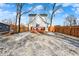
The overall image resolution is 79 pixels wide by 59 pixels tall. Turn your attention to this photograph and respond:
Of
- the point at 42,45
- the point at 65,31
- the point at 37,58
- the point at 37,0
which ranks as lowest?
the point at 37,58

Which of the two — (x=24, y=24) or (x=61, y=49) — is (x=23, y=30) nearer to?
(x=24, y=24)

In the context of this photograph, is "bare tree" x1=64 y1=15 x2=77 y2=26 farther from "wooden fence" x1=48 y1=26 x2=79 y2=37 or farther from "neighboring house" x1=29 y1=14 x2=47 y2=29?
"neighboring house" x1=29 y1=14 x2=47 y2=29

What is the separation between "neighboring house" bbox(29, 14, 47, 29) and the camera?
2.31 m

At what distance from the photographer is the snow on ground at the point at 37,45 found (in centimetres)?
227

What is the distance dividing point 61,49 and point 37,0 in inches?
26.0

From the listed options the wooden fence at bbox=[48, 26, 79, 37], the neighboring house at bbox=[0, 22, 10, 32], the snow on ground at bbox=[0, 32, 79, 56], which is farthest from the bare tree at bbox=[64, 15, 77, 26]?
the neighboring house at bbox=[0, 22, 10, 32]

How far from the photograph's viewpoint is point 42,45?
230cm

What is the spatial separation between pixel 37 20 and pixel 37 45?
303 millimetres

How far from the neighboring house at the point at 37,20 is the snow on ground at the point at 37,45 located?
0.41 feet

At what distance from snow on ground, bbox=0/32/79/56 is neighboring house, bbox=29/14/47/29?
124mm

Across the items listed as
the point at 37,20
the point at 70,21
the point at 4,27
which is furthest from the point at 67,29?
the point at 4,27

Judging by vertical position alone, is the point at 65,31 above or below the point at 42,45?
above

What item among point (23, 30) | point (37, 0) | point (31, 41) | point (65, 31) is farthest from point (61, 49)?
point (37, 0)

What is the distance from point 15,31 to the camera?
237 centimetres
